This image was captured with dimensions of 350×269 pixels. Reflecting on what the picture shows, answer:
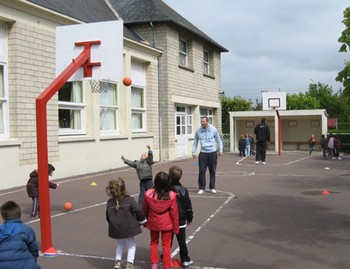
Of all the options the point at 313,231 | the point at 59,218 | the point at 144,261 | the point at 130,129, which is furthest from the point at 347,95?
the point at 130,129

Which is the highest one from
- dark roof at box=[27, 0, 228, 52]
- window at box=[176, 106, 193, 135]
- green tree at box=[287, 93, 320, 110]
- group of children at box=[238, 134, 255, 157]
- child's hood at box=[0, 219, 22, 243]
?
dark roof at box=[27, 0, 228, 52]

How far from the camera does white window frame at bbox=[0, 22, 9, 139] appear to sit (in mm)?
12672

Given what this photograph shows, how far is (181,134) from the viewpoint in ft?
80.5

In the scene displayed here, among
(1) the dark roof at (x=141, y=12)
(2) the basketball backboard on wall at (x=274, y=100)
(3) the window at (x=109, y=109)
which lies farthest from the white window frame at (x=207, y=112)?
(3) the window at (x=109, y=109)

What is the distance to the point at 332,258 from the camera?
5.75m

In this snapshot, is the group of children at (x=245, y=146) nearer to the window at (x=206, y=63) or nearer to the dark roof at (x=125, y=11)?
the window at (x=206, y=63)

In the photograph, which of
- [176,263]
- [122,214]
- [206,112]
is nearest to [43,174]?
[122,214]

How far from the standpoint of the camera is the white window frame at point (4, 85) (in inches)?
499

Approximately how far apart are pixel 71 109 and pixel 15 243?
12265mm

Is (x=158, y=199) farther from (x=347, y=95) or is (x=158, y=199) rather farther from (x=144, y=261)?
(x=347, y=95)

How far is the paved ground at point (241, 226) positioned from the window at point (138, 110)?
7051 mm

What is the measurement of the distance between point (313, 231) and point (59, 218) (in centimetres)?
459

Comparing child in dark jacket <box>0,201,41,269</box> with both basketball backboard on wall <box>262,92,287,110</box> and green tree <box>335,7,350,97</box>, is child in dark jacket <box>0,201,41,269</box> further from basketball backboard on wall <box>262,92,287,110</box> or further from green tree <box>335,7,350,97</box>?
basketball backboard on wall <box>262,92,287,110</box>

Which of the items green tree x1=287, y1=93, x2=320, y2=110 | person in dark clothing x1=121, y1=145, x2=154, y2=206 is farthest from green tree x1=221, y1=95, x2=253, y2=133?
person in dark clothing x1=121, y1=145, x2=154, y2=206
